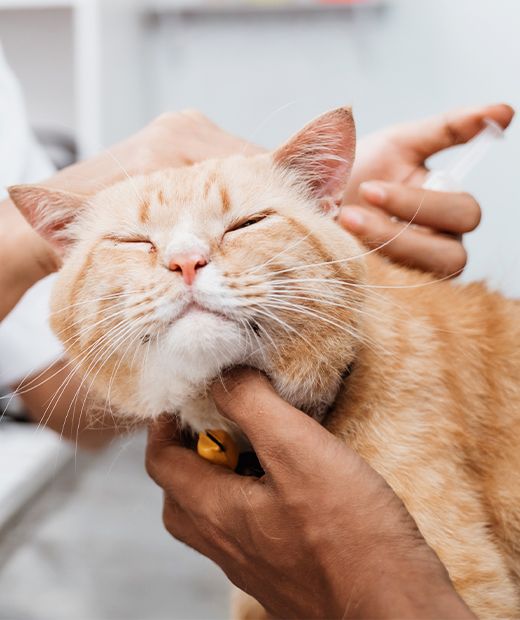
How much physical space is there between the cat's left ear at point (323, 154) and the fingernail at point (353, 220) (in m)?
0.15

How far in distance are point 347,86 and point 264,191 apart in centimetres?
136

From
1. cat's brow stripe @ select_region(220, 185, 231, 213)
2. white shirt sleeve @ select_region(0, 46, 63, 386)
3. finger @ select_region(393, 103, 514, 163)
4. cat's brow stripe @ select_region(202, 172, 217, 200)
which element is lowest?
white shirt sleeve @ select_region(0, 46, 63, 386)

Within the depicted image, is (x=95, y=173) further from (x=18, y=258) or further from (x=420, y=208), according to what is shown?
(x=420, y=208)

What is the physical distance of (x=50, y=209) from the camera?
87cm

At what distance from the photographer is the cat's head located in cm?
70

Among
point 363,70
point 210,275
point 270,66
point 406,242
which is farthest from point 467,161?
point 270,66

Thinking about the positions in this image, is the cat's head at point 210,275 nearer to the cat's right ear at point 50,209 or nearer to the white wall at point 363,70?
the cat's right ear at point 50,209

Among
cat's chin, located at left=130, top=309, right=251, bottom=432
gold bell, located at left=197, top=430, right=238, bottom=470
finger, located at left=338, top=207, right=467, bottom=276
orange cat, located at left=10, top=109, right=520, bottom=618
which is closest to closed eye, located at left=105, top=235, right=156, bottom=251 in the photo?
orange cat, located at left=10, top=109, right=520, bottom=618

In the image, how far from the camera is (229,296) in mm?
686

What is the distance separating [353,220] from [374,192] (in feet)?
0.21

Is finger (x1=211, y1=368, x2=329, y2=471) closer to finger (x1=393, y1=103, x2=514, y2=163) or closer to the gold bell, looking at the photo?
the gold bell

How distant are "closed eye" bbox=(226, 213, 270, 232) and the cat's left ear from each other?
0.09 metres

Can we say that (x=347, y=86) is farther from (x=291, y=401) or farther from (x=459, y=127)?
(x=291, y=401)

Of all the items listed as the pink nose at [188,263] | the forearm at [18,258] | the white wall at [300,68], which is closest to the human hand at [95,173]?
the forearm at [18,258]
